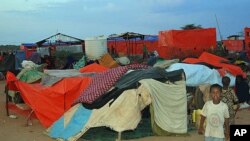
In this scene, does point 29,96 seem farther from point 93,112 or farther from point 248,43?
point 248,43

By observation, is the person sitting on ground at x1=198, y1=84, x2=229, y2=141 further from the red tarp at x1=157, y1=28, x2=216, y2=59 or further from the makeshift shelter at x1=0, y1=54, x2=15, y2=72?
the makeshift shelter at x1=0, y1=54, x2=15, y2=72

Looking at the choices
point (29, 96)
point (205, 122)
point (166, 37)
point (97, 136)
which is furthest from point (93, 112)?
point (166, 37)

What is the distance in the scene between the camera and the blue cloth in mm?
9250

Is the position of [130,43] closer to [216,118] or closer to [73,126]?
[73,126]

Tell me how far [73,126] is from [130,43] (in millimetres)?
22801

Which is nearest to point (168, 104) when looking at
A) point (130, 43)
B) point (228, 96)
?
point (228, 96)

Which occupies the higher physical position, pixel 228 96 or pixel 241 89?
pixel 228 96

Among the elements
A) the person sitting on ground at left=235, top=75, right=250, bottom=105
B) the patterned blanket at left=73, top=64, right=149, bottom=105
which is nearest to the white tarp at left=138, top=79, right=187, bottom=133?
the patterned blanket at left=73, top=64, right=149, bottom=105

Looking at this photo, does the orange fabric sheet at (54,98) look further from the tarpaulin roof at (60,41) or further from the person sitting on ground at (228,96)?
the tarpaulin roof at (60,41)

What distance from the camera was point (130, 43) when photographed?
105 ft

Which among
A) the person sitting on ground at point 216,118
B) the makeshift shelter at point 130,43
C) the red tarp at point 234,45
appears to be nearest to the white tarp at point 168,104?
the person sitting on ground at point 216,118

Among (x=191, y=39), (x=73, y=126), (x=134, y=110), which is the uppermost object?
(x=191, y=39)

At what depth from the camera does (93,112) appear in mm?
9359

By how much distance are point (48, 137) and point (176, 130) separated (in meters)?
2.76
